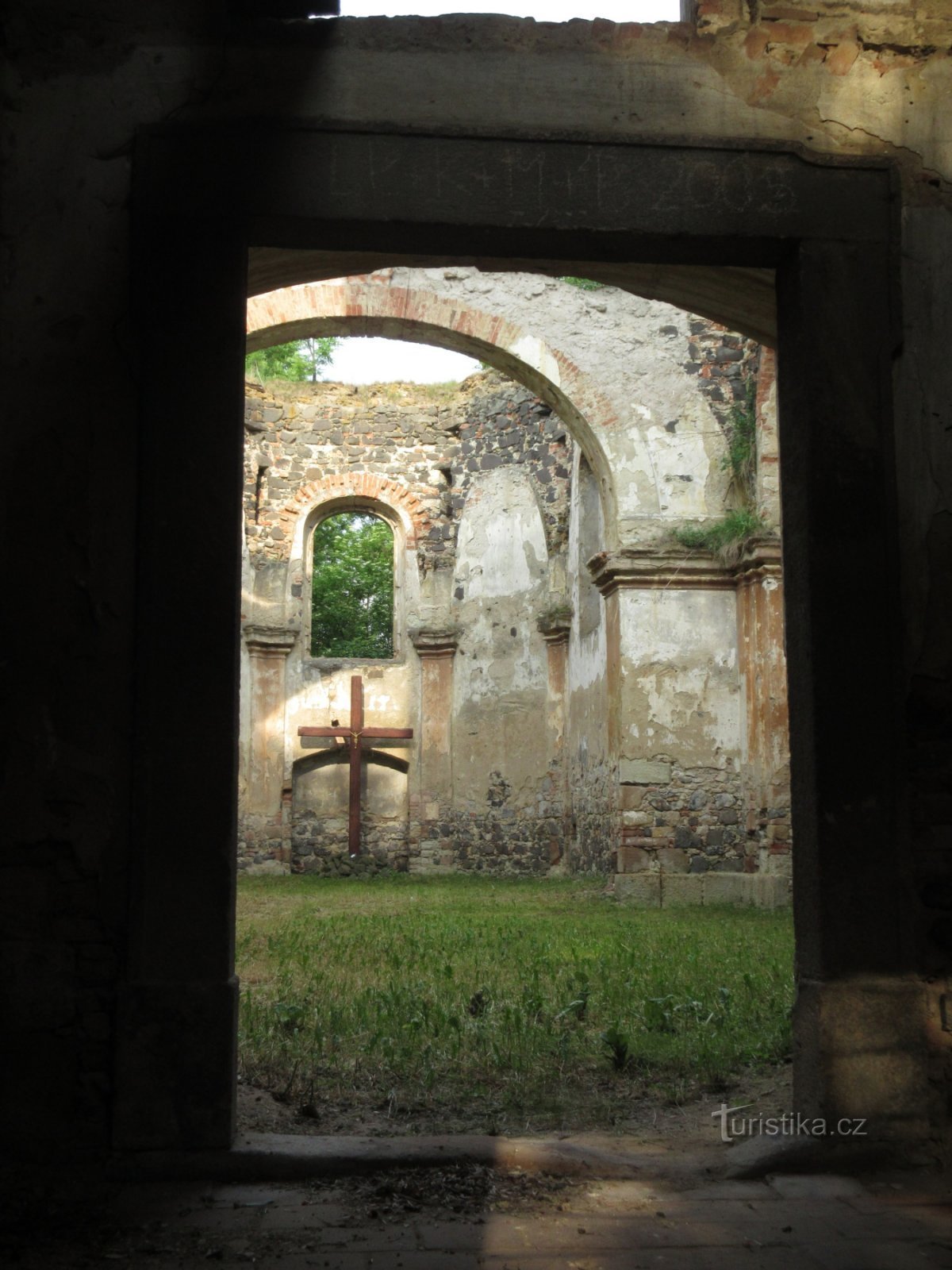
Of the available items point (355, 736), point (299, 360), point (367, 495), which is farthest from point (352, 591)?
point (355, 736)

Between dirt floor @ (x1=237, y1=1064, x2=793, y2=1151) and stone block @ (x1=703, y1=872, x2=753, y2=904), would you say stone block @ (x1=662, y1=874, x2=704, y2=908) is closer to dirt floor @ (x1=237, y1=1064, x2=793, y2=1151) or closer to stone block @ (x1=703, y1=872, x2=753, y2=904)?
stone block @ (x1=703, y1=872, x2=753, y2=904)

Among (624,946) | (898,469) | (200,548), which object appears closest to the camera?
(200,548)

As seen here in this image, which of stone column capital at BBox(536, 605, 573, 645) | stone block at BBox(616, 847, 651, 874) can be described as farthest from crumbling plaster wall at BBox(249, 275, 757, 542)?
stone column capital at BBox(536, 605, 573, 645)

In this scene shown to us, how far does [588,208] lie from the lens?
3943 mm

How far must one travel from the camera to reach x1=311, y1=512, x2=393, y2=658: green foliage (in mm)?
25094

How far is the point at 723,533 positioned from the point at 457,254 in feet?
26.6

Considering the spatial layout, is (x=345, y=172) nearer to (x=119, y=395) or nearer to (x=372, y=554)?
(x=119, y=395)

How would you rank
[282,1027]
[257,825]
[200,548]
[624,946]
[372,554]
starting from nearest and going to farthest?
[200,548]
[282,1027]
[624,946]
[257,825]
[372,554]

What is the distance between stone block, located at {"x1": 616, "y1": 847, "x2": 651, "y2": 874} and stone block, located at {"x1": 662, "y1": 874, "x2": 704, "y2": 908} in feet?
0.75

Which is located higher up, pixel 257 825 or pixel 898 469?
pixel 898 469

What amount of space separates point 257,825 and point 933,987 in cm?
1449

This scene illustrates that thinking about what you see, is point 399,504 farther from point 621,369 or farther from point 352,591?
point 352,591

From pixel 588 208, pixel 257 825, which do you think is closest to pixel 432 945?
pixel 588 208

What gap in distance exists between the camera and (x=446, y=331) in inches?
464
